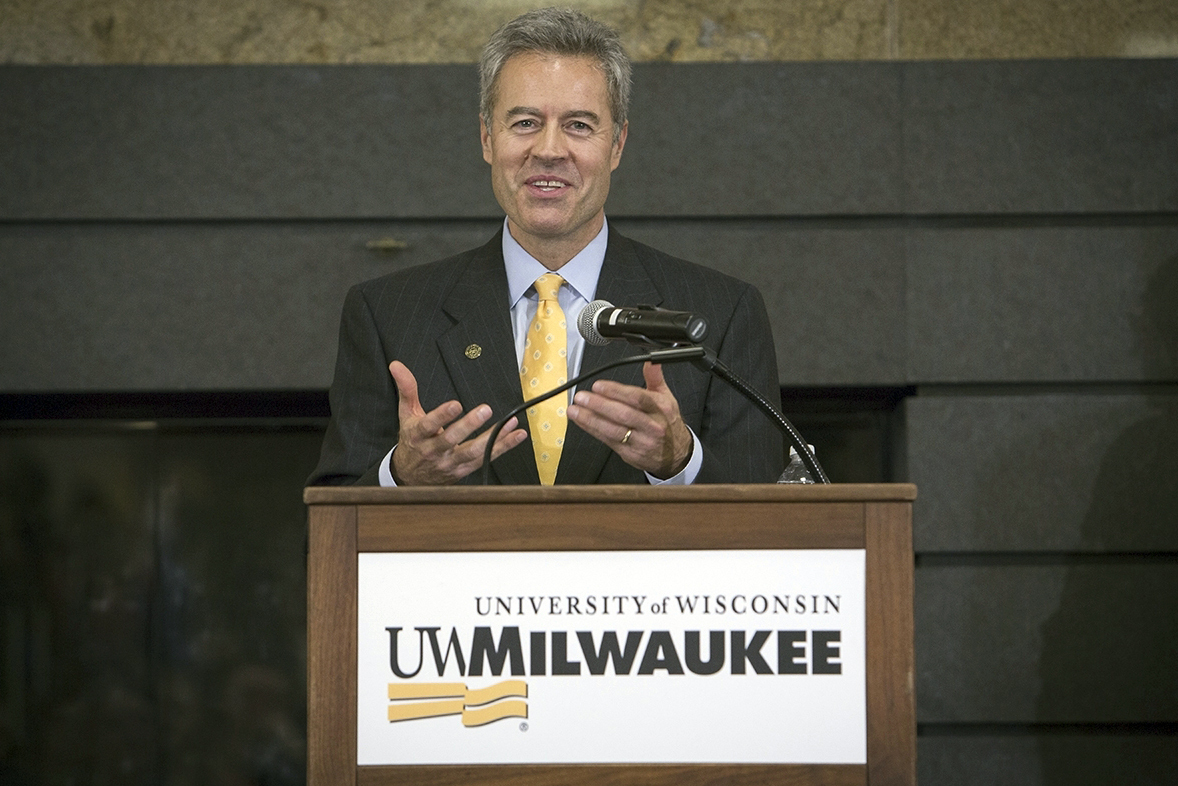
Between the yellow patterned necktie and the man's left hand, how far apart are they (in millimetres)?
349

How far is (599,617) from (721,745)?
156 mm

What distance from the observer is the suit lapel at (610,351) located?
161cm

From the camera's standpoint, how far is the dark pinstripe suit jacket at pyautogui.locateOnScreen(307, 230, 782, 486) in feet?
5.33

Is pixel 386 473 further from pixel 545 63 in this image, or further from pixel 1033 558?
pixel 1033 558

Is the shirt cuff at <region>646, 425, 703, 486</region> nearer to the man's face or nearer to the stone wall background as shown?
the man's face

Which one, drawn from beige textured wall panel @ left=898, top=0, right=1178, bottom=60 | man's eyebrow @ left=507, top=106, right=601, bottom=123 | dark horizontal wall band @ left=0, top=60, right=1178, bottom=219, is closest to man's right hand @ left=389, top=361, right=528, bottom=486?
man's eyebrow @ left=507, top=106, right=601, bottom=123

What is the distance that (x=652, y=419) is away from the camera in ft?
4.09

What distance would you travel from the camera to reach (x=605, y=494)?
3.64 feet

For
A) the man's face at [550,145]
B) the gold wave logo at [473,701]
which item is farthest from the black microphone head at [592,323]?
the man's face at [550,145]

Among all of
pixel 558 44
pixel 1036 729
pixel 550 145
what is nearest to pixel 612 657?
pixel 550 145

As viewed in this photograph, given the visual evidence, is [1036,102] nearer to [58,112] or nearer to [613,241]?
[613,241]

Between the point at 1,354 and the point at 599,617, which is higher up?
the point at 1,354

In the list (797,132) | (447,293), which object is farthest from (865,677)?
(797,132)

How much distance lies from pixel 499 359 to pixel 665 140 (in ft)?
5.19
